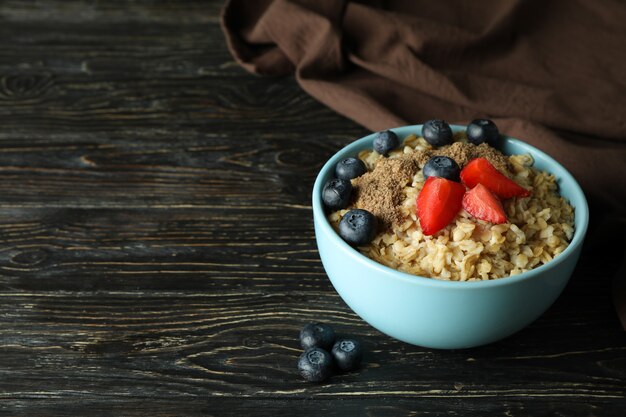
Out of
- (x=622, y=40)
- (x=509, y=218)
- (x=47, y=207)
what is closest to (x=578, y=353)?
(x=509, y=218)

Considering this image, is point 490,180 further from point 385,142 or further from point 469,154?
point 385,142

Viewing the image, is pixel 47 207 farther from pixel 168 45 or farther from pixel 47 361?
pixel 168 45

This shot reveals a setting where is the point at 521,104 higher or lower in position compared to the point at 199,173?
higher

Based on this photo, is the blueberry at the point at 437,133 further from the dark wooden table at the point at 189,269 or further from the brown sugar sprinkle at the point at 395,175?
the dark wooden table at the point at 189,269

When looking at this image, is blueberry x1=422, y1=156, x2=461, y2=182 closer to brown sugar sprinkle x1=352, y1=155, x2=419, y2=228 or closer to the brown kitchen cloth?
brown sugar sprinkle x1=352, y1=155, x2=419, y2=228

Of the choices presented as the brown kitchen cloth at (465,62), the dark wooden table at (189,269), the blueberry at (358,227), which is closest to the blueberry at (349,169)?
the blueberry at (358,227)

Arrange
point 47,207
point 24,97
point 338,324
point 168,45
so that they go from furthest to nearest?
1. point 168,45
2. point 24,97
3. point 47,207
4. point 338,324

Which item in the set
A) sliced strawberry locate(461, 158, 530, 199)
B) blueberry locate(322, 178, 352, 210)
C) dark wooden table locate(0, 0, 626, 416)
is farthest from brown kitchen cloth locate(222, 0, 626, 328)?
blueberry locate(322, 178, 352, 210)
